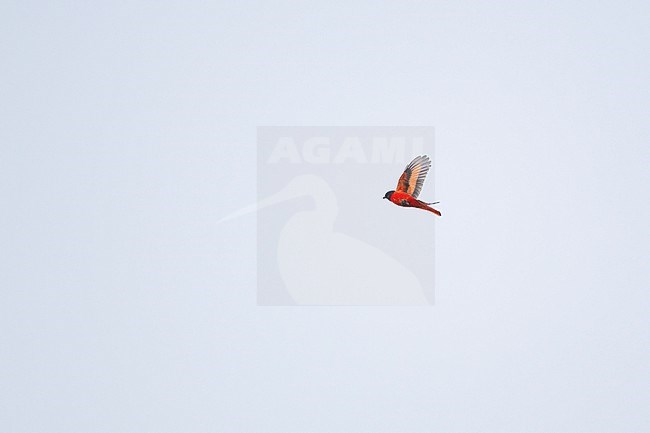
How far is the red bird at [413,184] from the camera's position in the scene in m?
3.46

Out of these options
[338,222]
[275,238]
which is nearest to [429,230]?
[338,222]

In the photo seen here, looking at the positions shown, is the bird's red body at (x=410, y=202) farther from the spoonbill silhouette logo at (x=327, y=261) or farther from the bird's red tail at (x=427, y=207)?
the spoonbill silhouette logo at (x=327, y=261)

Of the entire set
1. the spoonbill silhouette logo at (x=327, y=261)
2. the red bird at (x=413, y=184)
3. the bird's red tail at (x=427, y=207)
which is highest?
the red bird at (x=413, y=184)

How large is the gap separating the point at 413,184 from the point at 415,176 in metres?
0.06

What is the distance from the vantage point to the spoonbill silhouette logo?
3.43 metres

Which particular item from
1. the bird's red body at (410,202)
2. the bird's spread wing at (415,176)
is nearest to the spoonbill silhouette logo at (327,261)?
the bird's red body at (410,202)

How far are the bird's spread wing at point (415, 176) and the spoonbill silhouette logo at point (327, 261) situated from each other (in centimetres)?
52

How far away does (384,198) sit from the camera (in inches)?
137

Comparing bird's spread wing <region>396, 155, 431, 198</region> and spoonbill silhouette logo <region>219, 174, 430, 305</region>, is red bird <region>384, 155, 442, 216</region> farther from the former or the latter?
spoonbill silhouette logo <region>219, 174, 430, 305</region>

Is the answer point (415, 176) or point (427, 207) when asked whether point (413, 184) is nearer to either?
point (415, 176)

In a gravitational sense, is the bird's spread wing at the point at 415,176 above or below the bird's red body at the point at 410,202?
above

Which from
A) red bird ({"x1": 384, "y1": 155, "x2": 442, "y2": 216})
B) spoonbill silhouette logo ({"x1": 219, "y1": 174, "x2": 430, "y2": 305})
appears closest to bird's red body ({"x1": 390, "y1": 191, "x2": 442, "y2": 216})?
red bird ({"x1": 384, "y1": 155, "x2": 442, "y2": 216})

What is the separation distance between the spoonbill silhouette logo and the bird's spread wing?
518 millimetres

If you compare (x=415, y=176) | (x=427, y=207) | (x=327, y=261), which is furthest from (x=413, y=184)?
(x=327, y=261)
